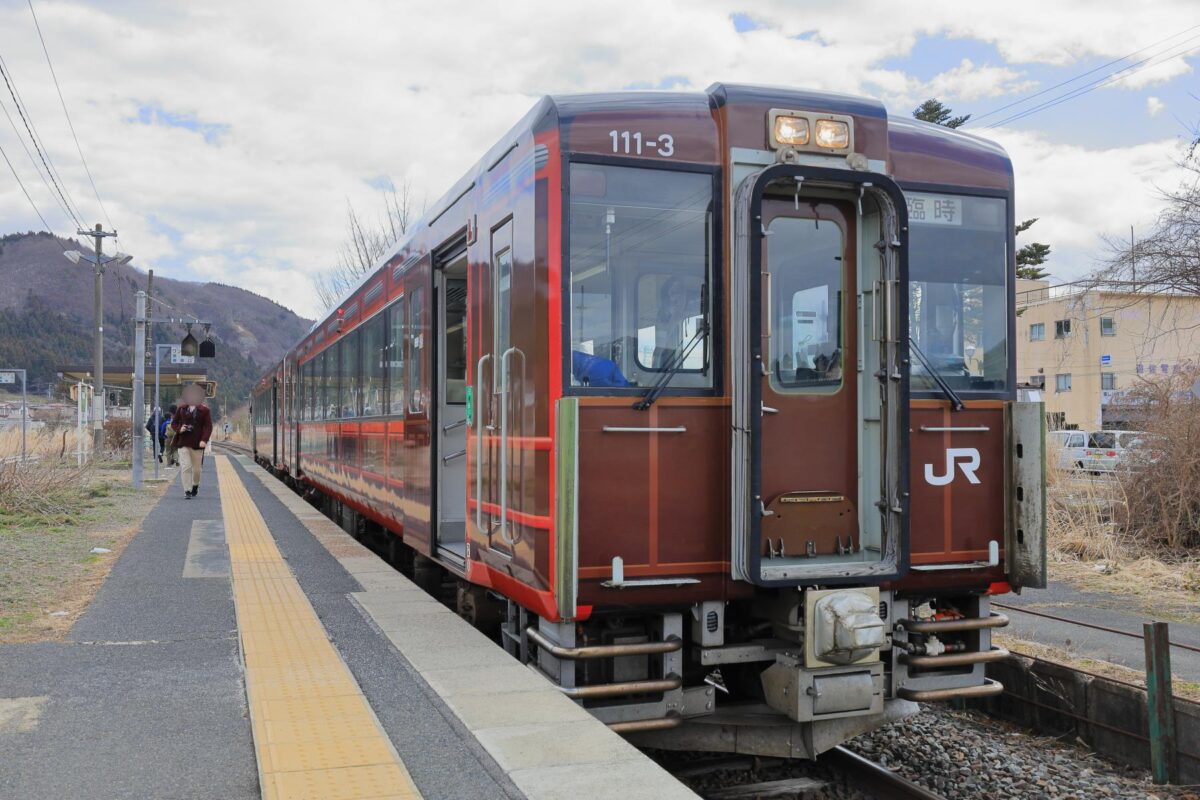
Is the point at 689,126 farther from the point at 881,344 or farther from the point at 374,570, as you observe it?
the point at 374,570

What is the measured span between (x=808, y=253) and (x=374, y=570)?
5.41m

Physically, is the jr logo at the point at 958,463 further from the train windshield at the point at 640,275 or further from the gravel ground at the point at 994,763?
the gravel ground at the point at 994,763

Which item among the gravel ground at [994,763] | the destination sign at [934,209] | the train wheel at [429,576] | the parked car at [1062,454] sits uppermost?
the destination sign at [934,209]

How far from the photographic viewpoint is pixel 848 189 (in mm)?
5301

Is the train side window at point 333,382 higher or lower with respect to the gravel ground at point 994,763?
higher

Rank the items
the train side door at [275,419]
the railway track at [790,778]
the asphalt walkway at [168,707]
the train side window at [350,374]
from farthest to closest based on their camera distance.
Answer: the train side door at [275,419] < the train side window at [350,374] < the railway track at [790,778] < the asphalt walkway at [168,707]

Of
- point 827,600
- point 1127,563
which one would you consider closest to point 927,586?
point 827,600

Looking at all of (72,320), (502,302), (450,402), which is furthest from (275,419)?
(72,320)

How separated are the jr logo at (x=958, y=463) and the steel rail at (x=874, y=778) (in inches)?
62.0

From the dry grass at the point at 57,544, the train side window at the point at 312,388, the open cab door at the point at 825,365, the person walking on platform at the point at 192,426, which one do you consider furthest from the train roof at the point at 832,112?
the person walking on platform at the point at 192,426

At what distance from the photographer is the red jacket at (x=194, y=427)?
17.3 m

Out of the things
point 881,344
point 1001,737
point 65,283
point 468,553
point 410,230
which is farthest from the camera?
point 65,283

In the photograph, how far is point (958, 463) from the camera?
220 inches

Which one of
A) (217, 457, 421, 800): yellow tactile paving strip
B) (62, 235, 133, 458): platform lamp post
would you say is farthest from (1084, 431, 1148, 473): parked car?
(62, 235, 133, 458): platform lamp post
